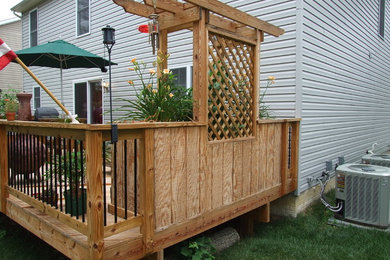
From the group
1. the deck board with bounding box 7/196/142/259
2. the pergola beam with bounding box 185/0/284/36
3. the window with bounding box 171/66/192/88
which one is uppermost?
the pergola beam with bounding box 185/0/284/36

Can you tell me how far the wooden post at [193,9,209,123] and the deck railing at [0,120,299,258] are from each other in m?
0.13

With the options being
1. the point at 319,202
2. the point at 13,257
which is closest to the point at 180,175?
the point at 13,257

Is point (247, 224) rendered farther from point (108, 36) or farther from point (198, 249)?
point (108, 36)

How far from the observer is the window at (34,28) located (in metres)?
10.2

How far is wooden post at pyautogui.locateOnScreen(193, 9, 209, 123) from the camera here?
8.90 feet

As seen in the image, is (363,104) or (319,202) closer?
(319,202)

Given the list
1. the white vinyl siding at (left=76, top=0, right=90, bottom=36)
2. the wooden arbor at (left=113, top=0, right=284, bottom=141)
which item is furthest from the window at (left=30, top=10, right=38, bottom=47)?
the wooden arbor at (left=113, top=0, right=284, bottom=141)

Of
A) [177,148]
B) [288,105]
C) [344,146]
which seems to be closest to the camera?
[177,148]

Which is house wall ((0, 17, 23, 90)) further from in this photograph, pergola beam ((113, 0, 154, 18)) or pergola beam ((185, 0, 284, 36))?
pergola beam ((185, 0, 284, 36))

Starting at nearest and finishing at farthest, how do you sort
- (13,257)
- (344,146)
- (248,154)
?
(13,257) < (248,154) < (344,146)

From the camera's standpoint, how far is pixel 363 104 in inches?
277

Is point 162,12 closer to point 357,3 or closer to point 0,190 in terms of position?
point 0,190

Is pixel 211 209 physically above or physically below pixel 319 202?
above

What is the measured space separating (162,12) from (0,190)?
2.44 meters
